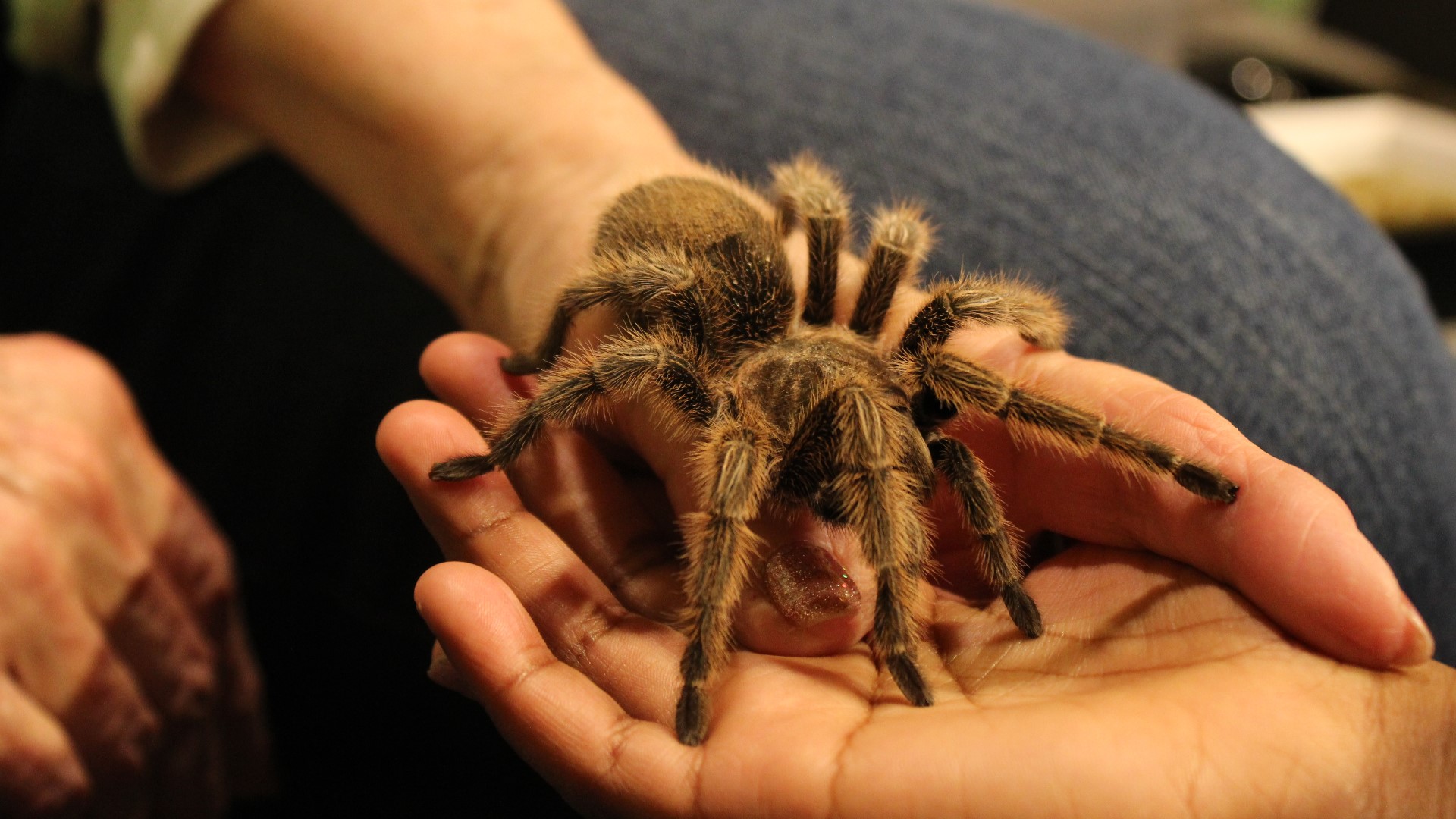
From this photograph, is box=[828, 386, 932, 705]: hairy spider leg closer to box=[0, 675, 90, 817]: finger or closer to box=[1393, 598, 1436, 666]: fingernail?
box=[1393, 598, 1436, 666]: fingernail

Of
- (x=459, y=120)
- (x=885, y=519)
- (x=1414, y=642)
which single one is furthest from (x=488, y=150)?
(x=1414, y=642)

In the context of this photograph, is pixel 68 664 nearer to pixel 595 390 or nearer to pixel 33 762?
pixel 33 762

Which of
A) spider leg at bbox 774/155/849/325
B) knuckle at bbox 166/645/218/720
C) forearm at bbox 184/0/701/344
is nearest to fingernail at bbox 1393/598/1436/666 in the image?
spider leg at bbox 774/155/849/325

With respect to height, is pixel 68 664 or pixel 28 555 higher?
pixel 28 555

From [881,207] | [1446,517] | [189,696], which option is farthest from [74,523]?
[1446,517]

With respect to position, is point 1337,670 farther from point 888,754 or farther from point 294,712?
point 294,712

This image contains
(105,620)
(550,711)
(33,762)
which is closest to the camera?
(550,711)

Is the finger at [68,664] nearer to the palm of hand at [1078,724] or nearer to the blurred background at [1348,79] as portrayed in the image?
the palm of hand at [1078,724]
